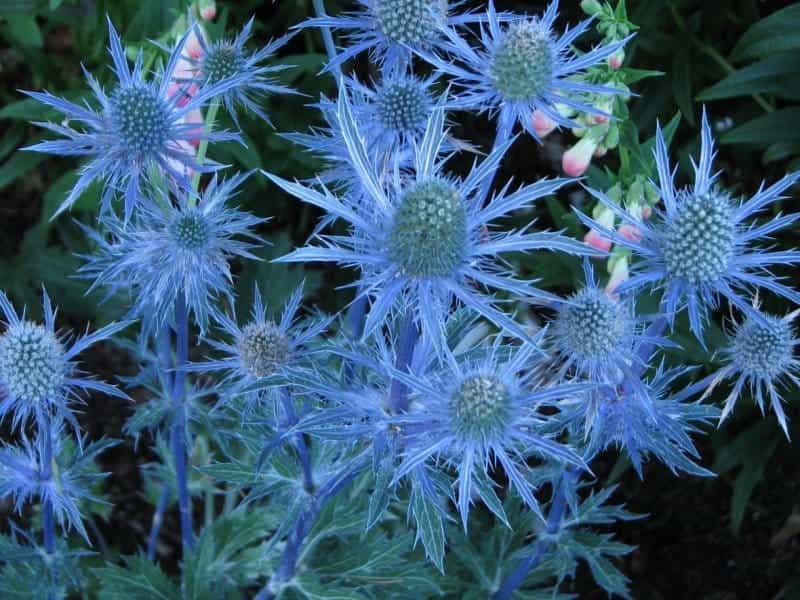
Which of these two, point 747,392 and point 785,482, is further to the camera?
point 785,482

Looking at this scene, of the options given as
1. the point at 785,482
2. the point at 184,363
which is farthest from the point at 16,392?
the point at 785,482

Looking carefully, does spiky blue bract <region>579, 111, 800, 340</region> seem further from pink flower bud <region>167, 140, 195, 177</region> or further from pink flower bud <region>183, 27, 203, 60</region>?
pink flower bud <region>183, 27, 203, 60</region>

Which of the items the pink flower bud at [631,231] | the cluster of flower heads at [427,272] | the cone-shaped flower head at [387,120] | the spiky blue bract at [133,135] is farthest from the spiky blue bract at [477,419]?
the spiky blue bract at [133,135]

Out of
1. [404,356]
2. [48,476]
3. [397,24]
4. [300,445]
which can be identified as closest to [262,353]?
[300,445]

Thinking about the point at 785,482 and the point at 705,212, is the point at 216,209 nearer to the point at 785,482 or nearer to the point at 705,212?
the point at 705,212

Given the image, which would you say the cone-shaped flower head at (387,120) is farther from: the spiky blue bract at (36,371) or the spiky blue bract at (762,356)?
the spiky blue bract at (762,356)

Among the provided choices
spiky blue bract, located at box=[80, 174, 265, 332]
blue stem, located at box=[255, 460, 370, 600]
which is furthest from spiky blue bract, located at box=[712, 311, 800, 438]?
spiky blue bract, located at box=[80, 174, 265, 332]
